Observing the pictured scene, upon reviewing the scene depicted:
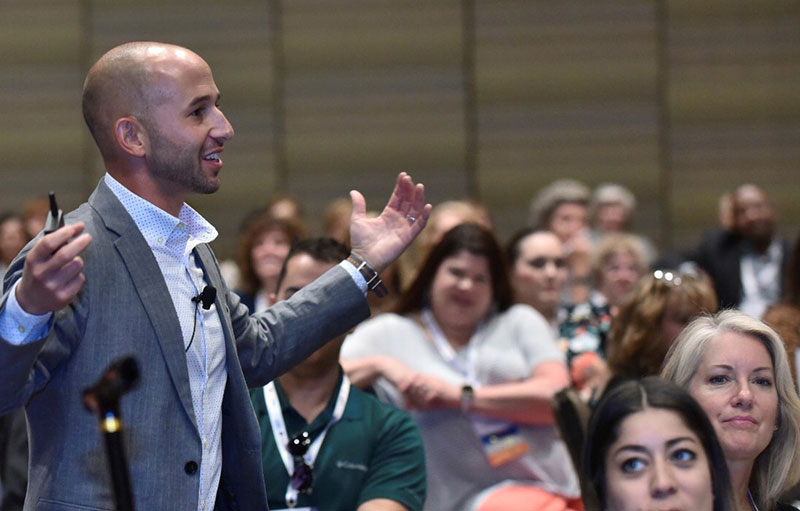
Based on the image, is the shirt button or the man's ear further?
the man's ear

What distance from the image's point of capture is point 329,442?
2.96m

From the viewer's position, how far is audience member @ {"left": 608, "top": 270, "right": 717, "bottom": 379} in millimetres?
3539

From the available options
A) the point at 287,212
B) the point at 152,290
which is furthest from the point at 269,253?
the point at 152,290

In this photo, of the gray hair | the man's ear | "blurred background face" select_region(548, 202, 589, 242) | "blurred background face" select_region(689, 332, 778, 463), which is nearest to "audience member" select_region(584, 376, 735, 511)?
"blurred background face" select_region(689, 332, 778, 463)

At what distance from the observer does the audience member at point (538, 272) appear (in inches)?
186

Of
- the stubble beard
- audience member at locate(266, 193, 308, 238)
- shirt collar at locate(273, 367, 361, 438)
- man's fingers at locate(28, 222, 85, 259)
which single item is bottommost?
shirt collar at locate(273, 367, 361, 438)

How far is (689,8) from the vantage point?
741 cm

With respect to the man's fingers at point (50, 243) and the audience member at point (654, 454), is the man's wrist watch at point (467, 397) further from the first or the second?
the man's fingers at point (50, 243)

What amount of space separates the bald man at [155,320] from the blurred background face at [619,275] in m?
2.99

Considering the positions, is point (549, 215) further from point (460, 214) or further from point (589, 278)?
point (460, 214)

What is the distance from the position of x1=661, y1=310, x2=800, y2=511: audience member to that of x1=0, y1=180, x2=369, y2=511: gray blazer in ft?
3.47

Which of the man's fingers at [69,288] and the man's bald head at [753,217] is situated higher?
the man's fingers at [69,288]

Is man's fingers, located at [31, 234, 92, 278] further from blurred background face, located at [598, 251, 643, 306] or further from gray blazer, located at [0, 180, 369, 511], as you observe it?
blurred background face, located at [598, 251, 643, 306]

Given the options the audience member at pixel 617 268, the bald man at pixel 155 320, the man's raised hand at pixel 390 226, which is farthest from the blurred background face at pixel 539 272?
the bald man at pixel 155 320
